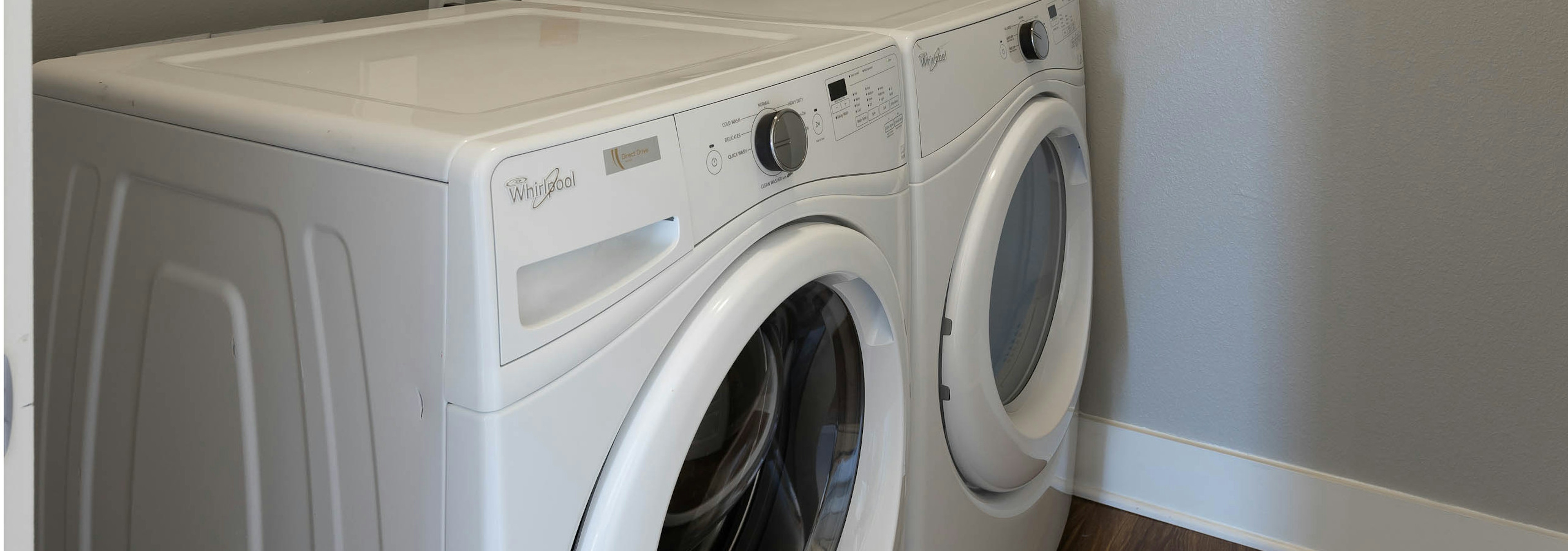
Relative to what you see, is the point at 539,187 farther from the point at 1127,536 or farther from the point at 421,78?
the point at 1127,536

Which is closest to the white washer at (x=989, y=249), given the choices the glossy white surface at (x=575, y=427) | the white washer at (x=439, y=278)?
the white washer at (x=439, y=278)

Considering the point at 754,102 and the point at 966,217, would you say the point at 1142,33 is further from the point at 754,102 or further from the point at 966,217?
the point at 754,102

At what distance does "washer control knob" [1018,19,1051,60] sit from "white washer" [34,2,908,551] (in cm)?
35

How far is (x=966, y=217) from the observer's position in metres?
0.94

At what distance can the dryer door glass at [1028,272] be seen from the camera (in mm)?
1209

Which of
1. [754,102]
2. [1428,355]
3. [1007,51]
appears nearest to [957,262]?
[1007,51]

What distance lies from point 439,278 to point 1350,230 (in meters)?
1.33

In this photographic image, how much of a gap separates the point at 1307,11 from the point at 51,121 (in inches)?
53.7

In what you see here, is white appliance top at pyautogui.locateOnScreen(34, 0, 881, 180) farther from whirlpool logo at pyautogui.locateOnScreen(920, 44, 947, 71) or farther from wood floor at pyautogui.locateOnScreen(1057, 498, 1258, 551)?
wood floor at pyautogui.locateOnScreen(1057, 498, 1258, 551)

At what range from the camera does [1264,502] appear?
1590mm

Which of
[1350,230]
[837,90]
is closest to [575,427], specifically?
[837,90]

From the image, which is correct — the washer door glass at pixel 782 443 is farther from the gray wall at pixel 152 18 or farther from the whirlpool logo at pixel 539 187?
the gray wall at pixel 152 18

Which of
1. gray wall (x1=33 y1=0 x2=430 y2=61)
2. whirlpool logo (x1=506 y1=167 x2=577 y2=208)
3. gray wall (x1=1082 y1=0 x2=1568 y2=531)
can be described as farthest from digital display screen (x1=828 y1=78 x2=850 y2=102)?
gray wall (x1=1082 y1=0 x2=1568 y2=531)

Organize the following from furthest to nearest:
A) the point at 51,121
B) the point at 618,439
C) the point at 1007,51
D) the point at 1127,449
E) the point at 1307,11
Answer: the point at 1127,449 → the point at 1307,11 → the point at 1007,51 → the point at 51,121 → the point at 618,439
